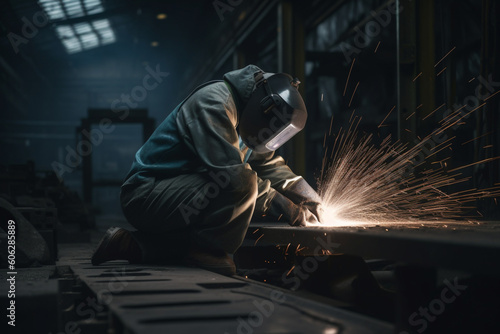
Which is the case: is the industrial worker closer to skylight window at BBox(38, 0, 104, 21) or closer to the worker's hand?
the worker's hand

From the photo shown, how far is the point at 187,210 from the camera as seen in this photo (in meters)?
2.47

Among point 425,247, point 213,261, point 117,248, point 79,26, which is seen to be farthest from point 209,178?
point 79,26

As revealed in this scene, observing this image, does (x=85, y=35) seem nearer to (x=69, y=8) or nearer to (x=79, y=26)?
(x=79, y=26)

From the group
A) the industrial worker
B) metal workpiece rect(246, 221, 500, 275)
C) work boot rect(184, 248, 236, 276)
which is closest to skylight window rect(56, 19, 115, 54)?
the industrial worker

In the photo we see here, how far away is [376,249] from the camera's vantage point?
1.65 meters

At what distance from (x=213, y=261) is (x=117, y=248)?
52 cm

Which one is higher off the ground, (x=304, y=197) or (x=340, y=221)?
(x=304, y=197)

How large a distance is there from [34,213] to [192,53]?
322 inches

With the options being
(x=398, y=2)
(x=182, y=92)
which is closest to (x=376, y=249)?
(x=398, y=2)

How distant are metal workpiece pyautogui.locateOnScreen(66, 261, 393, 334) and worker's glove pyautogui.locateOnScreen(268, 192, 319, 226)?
0.71 m

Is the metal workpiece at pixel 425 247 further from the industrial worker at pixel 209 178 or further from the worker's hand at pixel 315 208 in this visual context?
the worker's hand at pixel 315 208

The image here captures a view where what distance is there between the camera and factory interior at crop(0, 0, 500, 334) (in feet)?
4.87

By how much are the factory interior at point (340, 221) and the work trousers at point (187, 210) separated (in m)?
0.06

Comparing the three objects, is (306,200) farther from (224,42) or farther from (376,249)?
(224,42)
